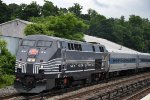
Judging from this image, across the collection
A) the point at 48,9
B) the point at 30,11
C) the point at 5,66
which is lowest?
the point at 5,66

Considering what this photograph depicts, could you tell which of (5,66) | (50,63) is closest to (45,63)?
(50,63)

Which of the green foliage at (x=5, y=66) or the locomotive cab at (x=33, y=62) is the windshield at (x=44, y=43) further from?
the green foliage at (x=5, y=66)

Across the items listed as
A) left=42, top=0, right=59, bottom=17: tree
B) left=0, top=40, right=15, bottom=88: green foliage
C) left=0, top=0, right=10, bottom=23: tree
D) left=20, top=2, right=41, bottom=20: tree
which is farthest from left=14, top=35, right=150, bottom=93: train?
left=20, top=2, right=41, bottom=20: tree

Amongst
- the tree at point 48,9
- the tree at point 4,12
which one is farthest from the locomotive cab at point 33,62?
the tree at point 48,9

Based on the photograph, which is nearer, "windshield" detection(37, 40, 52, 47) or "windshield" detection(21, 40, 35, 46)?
"windshield" detection(37, 40, 52, 47)

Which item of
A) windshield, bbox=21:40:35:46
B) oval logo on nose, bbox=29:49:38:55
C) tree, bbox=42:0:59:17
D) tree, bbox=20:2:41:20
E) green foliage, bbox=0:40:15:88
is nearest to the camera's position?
oval logo on nose, bbox=29:49:38:55

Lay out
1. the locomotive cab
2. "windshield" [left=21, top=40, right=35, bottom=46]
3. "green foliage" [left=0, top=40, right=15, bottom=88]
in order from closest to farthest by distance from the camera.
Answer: the locomotive cab < "windshield" [left=21, top=40, right=35, bottom=46] < "green foliage" [left=0, top=40, right=15, bottom=88]

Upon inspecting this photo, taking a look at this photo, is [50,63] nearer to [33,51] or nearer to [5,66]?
[33,51]

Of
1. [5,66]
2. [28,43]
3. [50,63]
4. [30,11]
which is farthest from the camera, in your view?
[30,11]

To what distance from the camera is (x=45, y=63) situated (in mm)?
23922

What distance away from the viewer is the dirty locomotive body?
2384 centimetres

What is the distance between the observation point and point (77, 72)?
2903 centimetres

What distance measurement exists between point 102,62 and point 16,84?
13883mm

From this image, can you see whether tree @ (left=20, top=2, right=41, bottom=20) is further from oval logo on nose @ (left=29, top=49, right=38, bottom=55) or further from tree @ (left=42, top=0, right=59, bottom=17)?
oval logo on nose @ (left=29, top=49, right=38, bottom=55)
